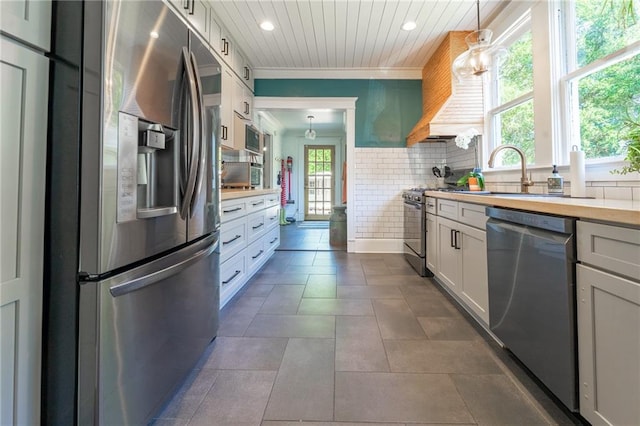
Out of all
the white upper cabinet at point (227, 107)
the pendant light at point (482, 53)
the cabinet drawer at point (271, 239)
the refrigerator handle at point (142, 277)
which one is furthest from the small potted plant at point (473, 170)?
the refrigerator handle at point (142, 277)

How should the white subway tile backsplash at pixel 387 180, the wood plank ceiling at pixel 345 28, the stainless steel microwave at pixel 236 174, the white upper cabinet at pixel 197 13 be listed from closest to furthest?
the white upper cabinet at pixel 197 13
the wood plank ceiling at pixel 345 28
the stainless steel microwave at pixel 236 174
the white subway tile backsplash at pixel 387 180

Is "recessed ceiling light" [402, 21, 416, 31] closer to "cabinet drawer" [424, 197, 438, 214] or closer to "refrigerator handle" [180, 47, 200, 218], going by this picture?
"cabinet drawer" [424, 197, 438, 214]

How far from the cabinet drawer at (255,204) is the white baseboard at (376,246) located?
1.57 meters

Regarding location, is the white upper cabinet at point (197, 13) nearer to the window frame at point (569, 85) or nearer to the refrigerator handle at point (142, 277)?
the refrigerator handle at point (142, 277)

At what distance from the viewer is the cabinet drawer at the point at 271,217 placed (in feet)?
12.1

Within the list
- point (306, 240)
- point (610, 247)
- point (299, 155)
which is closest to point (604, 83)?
point (610, 247)

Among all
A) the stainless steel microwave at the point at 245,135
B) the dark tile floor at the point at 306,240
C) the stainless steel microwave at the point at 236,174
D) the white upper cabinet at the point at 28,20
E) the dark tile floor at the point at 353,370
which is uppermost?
the stainless steel microwave at the point at 245,135

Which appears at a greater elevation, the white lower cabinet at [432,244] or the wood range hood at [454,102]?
the wood range hood at [454,102]

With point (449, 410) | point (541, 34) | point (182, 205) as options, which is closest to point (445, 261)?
point (449, 410)

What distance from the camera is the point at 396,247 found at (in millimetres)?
4277

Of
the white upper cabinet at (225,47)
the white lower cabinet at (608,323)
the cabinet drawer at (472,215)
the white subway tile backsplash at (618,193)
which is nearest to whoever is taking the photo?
the white lower cabinet at (608,323)

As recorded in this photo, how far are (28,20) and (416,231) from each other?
10.7 ft

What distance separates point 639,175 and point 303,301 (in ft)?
7.34

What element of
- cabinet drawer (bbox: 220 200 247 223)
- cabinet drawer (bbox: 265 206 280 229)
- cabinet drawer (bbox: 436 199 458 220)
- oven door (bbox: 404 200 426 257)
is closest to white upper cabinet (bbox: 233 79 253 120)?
cabinet drawer (bbox: 265 206 280 229)
